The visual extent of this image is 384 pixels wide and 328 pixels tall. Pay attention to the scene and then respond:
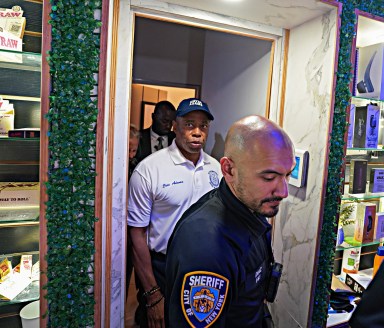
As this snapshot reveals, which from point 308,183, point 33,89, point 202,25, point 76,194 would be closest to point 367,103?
point 308,183

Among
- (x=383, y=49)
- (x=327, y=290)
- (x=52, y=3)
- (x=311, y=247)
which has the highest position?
(x=383, y=49)

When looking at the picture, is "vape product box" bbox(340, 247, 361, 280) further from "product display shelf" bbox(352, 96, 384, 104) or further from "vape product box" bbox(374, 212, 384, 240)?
"product display shelf" bbox(352, 96, 384, 104)

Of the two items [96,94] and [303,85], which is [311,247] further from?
[96,94]

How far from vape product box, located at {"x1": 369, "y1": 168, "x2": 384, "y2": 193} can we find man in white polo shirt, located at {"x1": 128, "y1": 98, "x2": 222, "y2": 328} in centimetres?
114

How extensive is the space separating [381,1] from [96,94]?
1.81 metres

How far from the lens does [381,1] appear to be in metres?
1.87

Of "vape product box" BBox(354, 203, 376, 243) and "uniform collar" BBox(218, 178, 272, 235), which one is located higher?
"uniform collar" BBox(218, 178, 272, 235)

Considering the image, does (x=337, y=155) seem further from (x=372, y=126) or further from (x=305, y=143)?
(x=372, y=126)

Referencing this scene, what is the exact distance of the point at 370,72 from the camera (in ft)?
6.73

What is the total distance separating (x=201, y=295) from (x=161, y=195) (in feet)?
2.88

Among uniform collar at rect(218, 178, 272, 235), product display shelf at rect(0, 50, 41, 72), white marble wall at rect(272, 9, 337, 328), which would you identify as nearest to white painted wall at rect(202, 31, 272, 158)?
white marble wall at rect(272, 9, 337, 328)

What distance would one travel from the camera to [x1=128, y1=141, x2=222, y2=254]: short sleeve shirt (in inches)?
69.8

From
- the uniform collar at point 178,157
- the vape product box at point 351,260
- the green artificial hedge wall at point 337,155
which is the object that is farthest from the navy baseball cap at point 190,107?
the vape product box at point 351,260

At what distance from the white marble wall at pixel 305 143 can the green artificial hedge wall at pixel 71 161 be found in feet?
4.14
